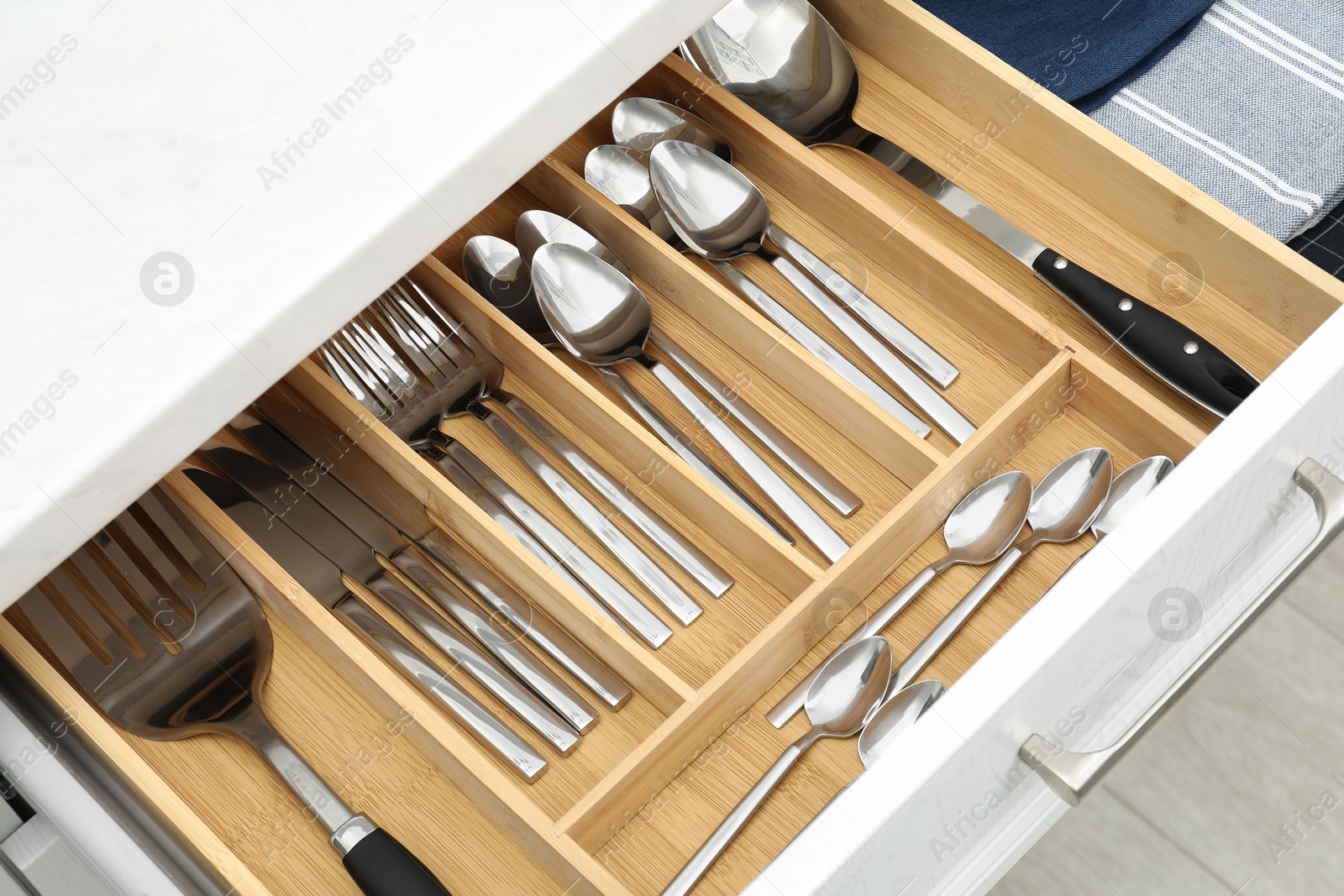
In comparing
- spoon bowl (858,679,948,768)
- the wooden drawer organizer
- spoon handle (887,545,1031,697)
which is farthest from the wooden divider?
spoon bowl (858,679,948,768)

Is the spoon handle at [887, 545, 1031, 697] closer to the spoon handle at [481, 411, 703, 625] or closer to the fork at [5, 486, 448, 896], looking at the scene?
the spoon handle at [481, 411, 703, 625]

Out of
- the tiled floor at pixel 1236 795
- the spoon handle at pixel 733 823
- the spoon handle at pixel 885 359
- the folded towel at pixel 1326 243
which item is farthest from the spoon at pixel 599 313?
the tiled floor at pixel 1236 795

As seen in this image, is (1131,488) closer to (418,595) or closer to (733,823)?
(733,823)

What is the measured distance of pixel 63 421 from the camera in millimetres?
549

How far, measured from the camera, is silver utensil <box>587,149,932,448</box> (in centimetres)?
77

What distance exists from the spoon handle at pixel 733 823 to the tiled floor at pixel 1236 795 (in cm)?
45

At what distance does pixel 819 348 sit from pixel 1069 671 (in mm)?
326

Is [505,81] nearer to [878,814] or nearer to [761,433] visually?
[761,433]

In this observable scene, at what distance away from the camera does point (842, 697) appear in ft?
2.27

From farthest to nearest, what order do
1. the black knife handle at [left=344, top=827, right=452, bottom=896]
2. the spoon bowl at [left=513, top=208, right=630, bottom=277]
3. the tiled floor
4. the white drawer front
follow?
1. the tiled floor
2. the spoon bowl at [left=513, top=208, right=630, bottom=277]
3. the black knife handle at [left=344, top=827, right=452, bottom=896]
4. the white drawer front

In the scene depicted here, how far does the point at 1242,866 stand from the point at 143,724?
3.08 ft

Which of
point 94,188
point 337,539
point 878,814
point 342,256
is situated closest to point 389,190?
point 342,256

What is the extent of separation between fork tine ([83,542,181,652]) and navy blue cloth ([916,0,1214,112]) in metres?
0.77

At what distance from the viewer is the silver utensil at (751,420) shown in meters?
0.77
